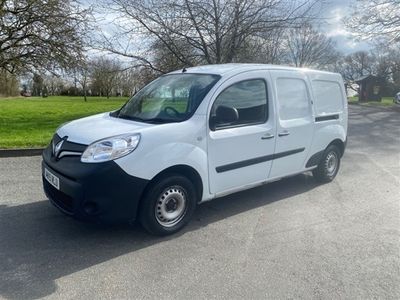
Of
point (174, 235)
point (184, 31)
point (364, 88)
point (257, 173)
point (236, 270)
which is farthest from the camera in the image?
point (364, 88)

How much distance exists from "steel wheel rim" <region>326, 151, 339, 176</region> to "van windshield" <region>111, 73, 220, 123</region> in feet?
8.67

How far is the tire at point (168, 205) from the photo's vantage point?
3482 millimetres

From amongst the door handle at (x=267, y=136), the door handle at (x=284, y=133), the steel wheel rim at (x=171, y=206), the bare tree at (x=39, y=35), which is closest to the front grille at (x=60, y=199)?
the steel wheel rim at (x=171, y=206)

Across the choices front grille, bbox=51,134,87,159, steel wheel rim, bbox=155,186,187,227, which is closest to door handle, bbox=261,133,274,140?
steel wheel rim, bbox=155,186,187,227

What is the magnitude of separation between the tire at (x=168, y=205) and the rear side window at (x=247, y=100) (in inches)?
31.8

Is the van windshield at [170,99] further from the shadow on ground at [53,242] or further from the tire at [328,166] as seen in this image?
the tire at [328,166]

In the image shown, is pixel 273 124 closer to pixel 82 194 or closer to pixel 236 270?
pixel 236 270

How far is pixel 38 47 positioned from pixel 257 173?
11314 millimetres

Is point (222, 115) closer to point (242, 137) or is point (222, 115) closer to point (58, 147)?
point (242, 137)

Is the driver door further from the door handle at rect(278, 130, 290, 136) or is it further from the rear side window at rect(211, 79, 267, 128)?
the door handle at rect(278, 130, 290, 136)

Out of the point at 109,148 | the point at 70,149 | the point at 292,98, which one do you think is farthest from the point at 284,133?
the point at 70,149

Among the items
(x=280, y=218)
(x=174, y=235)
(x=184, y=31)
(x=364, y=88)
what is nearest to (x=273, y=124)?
(x=280, y=218)

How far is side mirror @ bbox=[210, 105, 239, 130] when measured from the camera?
152 inches

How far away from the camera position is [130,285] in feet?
9.20
